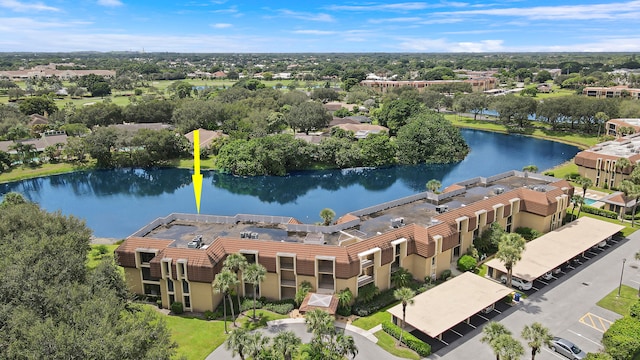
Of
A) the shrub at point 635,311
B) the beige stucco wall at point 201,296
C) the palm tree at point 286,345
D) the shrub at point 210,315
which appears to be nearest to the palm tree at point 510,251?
the shrub at point 635,311

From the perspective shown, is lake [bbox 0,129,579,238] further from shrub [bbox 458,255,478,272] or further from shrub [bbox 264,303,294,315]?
shrub [bbox 264,303,294,315]

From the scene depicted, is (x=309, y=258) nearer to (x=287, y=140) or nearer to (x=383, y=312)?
(x=383, y=312)

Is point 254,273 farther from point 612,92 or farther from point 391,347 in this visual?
point 612,92

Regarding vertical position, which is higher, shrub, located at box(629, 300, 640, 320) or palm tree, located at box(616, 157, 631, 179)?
palm tree, located at box(616, 157, 631, 179)

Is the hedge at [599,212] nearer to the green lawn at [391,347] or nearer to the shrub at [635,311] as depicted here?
the shrub at [635,311]

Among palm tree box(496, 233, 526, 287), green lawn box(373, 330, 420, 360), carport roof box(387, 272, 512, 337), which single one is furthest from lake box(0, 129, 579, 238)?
green lawn box(373, 330, 420, 360)

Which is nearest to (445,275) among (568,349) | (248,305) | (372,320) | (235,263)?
(372,320)
